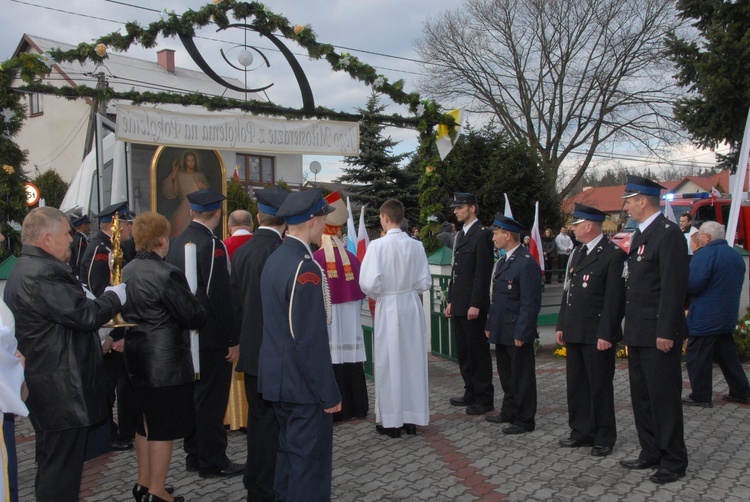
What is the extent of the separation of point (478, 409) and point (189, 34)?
5.30 m

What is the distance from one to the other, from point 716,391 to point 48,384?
7373 mm

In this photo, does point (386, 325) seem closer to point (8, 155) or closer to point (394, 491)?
point (394, 491)

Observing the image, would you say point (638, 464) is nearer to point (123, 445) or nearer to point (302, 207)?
point (302, 207)

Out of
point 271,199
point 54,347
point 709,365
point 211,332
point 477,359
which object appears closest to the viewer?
point 54,347

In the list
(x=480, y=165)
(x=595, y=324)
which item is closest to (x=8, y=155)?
(x=595, y=324)

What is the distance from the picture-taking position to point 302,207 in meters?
3.74

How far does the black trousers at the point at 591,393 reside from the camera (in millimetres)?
5461

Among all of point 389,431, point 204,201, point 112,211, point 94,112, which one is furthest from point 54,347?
point 94,112

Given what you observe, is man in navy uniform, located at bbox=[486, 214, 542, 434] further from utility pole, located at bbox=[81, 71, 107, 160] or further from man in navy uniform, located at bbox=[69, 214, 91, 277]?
utility pole, located at bbox=[81, 71, 107, 160]

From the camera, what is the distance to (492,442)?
5895mm

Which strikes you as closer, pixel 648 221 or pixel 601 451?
pixel 648 221

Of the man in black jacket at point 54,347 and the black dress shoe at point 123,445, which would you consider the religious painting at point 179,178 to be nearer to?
the black dress shoe at point 123,445

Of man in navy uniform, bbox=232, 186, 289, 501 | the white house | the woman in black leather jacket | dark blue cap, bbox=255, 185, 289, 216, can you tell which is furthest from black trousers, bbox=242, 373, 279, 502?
the white house

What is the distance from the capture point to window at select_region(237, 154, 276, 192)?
3744cm
